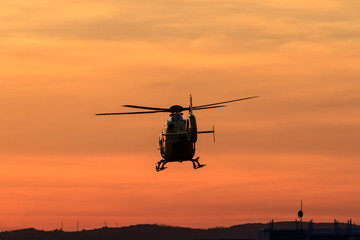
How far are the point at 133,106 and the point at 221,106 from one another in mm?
10881

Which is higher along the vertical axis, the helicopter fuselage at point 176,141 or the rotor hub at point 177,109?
the rotor hub at point 177,109

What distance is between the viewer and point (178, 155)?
134 m

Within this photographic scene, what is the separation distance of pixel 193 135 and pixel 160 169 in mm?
9489

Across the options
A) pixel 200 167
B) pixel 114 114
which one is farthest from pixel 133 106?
pixel 200 167

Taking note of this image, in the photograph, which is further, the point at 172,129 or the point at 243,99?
the point at 172,129

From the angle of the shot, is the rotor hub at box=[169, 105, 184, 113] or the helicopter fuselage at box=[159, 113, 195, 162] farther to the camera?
the rotor hub at box=[169, 105, 184, 113]

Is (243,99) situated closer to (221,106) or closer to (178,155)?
(221,106)

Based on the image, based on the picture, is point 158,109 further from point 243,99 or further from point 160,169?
point 243,99

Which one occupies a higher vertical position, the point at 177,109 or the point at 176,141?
the point at 177,109

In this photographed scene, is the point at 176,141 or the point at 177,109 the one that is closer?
the point at 176,141

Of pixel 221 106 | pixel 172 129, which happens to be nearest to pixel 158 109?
pixel 172 129

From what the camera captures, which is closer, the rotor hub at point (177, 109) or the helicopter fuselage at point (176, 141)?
the helicopter fuselage at point (176, 141)

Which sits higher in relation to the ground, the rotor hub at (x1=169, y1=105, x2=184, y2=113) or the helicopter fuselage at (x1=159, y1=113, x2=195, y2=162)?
the rotor hub at (x1=169, y1=105, x2=184, y2=113)

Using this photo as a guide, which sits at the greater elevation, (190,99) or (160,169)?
(190,99)
